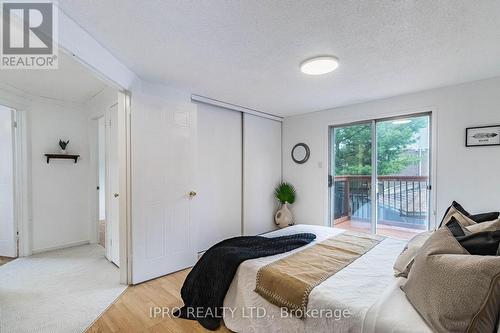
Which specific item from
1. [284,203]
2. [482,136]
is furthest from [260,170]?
[482,136]

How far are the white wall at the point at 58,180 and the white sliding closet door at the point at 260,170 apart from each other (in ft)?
8.86

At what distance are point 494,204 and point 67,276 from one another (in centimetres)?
496

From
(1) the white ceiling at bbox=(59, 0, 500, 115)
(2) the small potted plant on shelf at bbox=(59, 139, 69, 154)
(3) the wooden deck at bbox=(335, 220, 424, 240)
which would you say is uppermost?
(1) the white ceiling at bbox=(59, 0, 500, 115)

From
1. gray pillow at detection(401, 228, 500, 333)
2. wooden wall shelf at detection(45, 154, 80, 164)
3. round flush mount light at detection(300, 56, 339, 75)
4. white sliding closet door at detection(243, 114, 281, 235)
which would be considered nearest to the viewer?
gray pillow at detection(401, 228, 500, 333)

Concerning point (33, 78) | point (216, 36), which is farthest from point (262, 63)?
point (33, 78)

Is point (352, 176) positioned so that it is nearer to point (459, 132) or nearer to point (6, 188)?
point (459, 132)

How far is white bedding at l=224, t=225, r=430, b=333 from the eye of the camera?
3.87 ft

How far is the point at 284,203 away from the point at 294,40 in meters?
3.10

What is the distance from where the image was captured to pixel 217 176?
12.0 feet

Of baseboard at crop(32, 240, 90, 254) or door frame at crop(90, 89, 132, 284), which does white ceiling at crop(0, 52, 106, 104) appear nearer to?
door frame at crop(90, 89, 132, 284)

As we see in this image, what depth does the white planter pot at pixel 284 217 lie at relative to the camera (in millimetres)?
4339

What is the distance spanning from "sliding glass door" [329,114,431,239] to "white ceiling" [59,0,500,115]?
751 millimetres

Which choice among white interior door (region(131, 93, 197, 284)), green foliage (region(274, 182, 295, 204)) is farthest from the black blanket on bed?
green foliage (region(274, 182, 295, 204))

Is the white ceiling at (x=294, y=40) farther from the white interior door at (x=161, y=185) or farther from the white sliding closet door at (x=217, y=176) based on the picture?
the white sliding closet door at (x=217, y=176)
